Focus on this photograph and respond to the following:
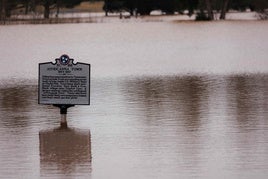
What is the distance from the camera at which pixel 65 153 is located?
576 inches

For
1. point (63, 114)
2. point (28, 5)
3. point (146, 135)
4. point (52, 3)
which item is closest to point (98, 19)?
point (52, 3)

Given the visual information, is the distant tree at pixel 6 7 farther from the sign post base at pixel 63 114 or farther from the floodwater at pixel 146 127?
the sign post base at pixel 63 114

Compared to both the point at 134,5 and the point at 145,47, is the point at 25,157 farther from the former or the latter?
the point at 134,5

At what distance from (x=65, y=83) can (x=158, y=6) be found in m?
114

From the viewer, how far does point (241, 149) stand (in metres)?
14.5

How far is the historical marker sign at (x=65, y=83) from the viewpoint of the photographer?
1750 centimetres

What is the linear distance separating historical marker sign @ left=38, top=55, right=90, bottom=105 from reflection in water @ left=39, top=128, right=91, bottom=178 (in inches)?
22.9

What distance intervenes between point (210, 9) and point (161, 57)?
69035 mm

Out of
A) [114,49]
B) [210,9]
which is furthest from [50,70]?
[210,9]

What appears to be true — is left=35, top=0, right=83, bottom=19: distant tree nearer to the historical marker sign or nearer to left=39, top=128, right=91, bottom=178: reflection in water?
the historical marker sign

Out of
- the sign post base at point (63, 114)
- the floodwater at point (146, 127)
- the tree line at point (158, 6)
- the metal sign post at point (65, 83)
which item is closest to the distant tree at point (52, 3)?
the tree line at point (158, 6)

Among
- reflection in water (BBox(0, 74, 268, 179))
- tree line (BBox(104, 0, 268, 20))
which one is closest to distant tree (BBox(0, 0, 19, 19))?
tree line (BBox(104, 0, 268, 20))

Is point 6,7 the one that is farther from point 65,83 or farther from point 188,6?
point 65,83

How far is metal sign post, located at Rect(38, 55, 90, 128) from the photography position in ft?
57.4
